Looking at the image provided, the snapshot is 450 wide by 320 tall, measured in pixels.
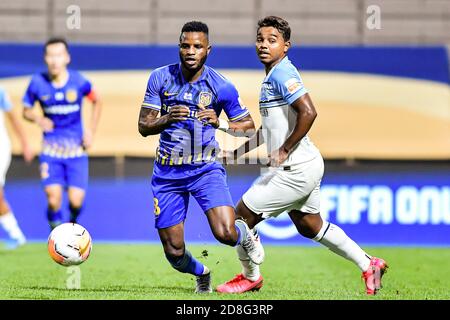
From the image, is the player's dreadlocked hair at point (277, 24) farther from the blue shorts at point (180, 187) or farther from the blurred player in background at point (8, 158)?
the blurred player in background at point (8, 158)

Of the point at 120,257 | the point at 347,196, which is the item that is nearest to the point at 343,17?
the point at 347,196

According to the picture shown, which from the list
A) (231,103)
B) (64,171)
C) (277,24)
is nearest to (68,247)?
(231,103)

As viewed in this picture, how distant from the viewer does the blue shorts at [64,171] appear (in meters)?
11.8

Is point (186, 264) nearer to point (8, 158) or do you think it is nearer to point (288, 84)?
point (288, 84)

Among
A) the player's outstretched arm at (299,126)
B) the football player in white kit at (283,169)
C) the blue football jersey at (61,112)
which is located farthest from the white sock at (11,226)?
the player's outstretched arm at (299,126)

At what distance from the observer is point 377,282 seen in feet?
25.2

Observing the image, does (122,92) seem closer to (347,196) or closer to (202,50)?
(347,196)

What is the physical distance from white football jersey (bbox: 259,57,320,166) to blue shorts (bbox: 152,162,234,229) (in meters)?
0.53

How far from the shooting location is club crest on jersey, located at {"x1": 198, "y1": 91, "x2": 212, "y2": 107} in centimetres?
743

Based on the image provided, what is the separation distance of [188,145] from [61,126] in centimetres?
494

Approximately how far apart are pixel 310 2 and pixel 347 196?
14.0 feet

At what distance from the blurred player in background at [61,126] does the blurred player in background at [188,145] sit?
4.51m

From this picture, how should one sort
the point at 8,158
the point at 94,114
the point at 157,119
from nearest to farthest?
the point at 157,119 < the point at 94,114 < the point at 8,158

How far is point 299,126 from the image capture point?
23.9 feet
